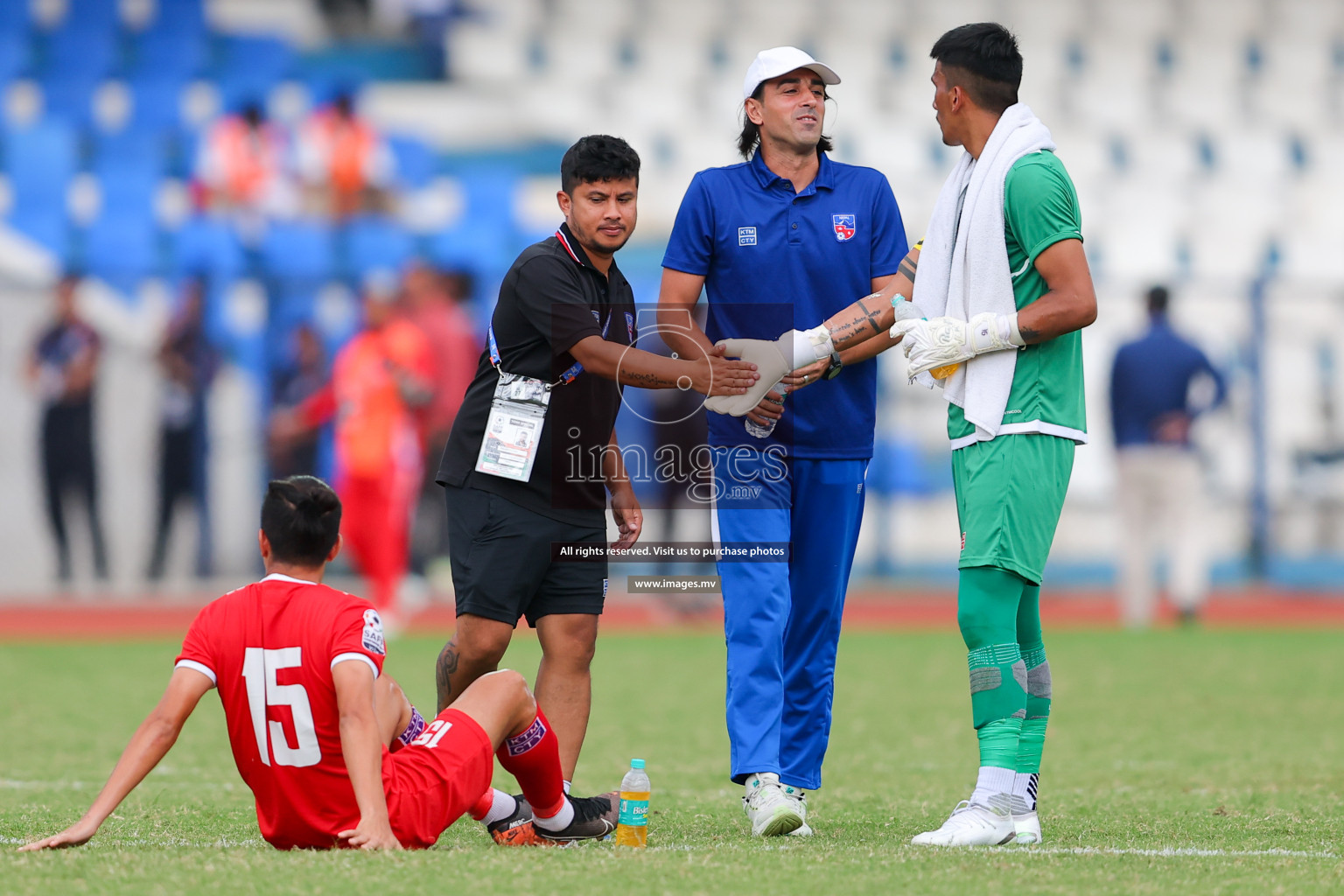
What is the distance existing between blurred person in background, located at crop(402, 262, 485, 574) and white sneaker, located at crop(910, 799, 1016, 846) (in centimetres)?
969

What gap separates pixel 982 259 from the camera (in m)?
4.67

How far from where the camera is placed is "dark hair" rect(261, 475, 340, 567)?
4070 millimetres

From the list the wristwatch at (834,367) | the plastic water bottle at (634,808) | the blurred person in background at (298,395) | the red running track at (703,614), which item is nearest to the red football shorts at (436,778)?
the plastic water bottle at (634,808)

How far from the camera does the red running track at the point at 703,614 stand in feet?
43.6

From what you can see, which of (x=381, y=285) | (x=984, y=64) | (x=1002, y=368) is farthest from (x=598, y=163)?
(x=381, y=285)

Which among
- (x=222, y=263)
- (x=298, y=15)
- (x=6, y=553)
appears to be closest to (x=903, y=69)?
(x=298, y=15)

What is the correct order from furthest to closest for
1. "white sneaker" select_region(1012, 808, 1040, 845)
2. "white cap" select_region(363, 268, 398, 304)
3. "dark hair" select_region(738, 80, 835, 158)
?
"white cap" select_region(363, 268, 398, 304) < "dark hair" select_region(738, 80, 835, 158) < "white sneaker" select_region(1012, 808, 1040, 845)

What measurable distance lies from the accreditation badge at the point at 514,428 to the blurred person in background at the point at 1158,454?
28.7 feet

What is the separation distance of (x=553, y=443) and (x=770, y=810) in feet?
4.33

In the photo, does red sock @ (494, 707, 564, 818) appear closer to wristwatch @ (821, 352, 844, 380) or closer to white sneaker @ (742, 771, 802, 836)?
white sneaker @ (742, 771, 802, 836)

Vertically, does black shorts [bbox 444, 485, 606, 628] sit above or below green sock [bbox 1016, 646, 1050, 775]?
above

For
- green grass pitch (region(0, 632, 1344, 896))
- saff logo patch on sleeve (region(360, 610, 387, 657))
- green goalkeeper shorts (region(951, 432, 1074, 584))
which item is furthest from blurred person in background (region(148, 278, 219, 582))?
green goalkeeper shorts (region(951, 432, 1074, 584))

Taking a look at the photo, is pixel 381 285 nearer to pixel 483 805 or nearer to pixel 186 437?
pixel 186 437

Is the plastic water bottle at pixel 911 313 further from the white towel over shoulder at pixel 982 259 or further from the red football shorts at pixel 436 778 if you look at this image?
the red football shorts at pixel 436 778
